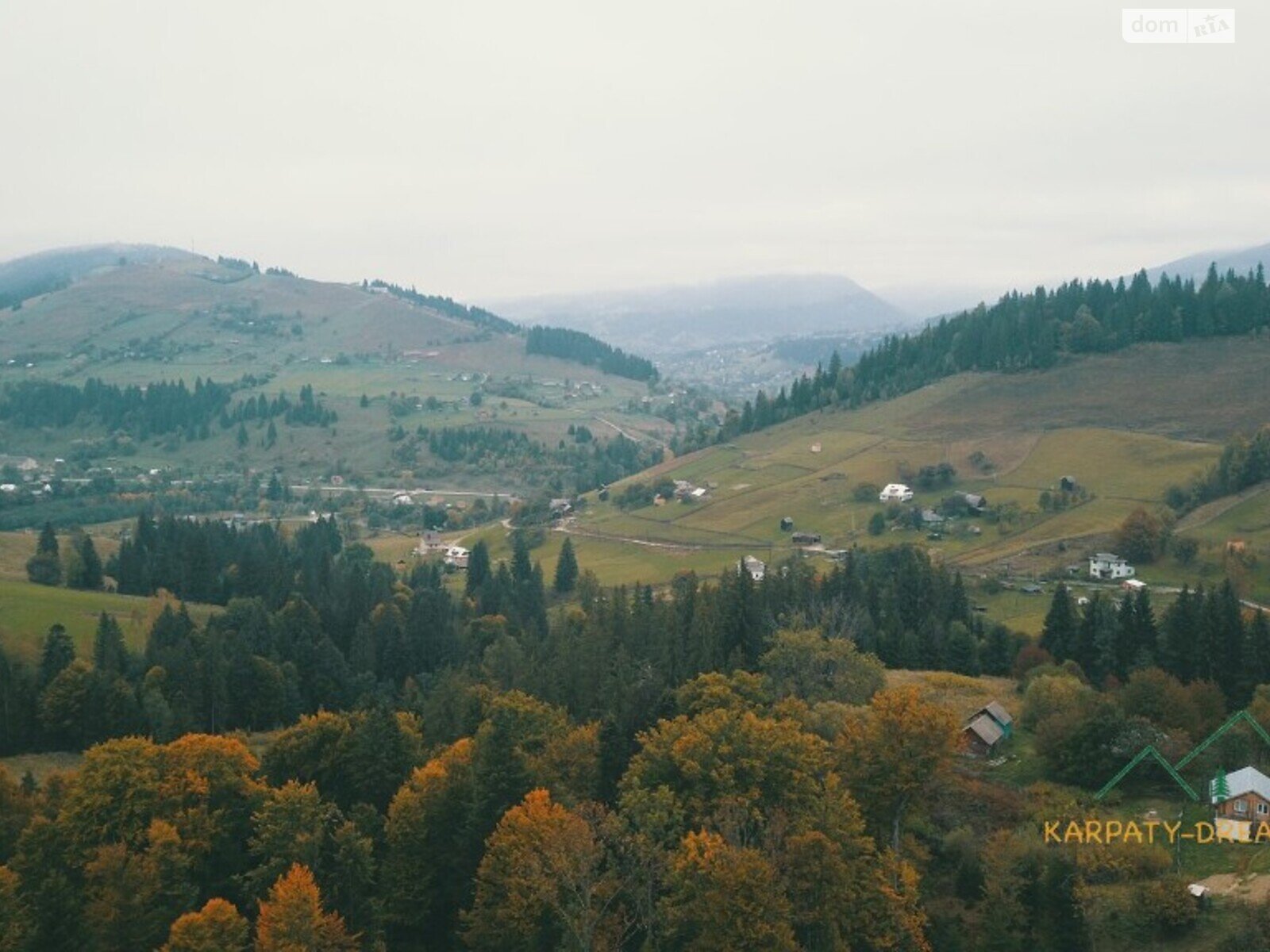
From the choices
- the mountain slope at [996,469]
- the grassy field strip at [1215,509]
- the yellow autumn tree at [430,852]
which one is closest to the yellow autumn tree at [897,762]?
the yellow autumn tree at [430,852]

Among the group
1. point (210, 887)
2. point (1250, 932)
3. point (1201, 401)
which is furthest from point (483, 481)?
point (1250, 932)

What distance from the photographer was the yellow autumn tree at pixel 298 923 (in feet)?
98.2

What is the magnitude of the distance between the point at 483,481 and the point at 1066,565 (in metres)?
113

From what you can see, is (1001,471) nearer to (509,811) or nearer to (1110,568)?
(1110,568)

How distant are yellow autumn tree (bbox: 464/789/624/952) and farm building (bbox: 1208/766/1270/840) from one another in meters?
18.7

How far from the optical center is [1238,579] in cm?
7619

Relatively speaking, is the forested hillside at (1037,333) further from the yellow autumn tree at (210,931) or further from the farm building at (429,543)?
the yellow autumn tree at (210,931)

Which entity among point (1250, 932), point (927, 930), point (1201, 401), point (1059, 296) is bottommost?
point (927, 930)

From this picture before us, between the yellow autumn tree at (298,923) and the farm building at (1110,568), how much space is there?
222 ft

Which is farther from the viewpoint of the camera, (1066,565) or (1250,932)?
(1066,565)

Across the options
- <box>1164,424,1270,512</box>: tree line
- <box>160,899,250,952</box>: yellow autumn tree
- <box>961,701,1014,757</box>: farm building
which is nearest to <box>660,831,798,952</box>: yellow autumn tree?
<box>160,899,250,952</box>: yellow autumn tree

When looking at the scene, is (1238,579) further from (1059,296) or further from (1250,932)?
(1059,296)

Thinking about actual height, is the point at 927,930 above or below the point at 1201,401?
below

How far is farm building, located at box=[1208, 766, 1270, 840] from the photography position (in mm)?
33875
